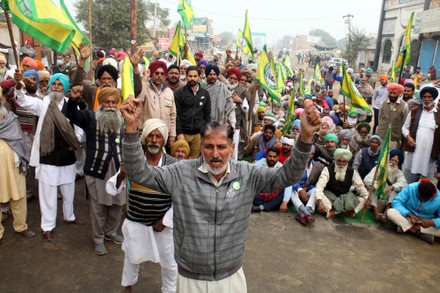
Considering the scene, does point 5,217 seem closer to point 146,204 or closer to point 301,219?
point 146,204

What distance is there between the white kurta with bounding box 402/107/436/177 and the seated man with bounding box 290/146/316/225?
1.70 metres

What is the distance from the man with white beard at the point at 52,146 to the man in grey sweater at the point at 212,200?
2542 mm

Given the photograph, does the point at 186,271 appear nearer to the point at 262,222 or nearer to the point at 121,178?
the point at 121,178

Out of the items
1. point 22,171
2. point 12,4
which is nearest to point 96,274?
point 22,171

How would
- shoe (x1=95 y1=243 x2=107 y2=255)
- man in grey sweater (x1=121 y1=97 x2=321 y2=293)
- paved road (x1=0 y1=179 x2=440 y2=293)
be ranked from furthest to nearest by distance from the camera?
shoe (x1=95 y1=243 x2=107 y2=255) < paved road (x1=0 y1=179 x2=440 y2=293) < man in grey sweater (x1=121 y1=97 x2=321 y2=293)

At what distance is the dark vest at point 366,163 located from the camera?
244 inches

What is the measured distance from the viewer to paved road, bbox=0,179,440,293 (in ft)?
12.3

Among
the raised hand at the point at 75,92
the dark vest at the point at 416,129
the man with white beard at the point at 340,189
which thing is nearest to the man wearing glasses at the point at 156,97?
the raised hand at the point at 75,92

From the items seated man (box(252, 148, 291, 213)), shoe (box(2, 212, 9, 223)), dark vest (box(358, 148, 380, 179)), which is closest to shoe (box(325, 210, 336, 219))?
seated man (box(252, 148, 291, 213))

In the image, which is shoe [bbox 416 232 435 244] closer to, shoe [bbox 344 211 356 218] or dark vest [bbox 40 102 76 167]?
shoe [bbox 344 211 356 218]

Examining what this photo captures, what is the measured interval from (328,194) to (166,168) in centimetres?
425

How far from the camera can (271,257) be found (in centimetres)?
443

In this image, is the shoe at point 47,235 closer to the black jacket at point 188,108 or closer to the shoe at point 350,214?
the black jacket at point 188,108

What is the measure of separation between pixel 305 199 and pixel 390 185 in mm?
1467
